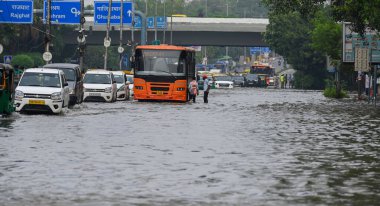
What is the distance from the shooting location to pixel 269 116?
1569 inches

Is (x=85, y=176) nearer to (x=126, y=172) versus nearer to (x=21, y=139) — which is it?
(x=126, y=172)

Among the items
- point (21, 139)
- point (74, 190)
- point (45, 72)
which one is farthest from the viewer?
point (45, 72)

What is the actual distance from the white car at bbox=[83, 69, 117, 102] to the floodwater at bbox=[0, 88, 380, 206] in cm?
1906

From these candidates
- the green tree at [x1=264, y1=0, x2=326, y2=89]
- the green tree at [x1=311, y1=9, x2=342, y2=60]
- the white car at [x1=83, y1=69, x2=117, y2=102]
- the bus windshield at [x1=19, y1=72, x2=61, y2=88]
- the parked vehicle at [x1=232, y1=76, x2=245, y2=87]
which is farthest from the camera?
the parked vehicle at [x1=232, y1=76, x2=245, y2=87]

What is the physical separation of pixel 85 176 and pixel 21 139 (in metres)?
8.33

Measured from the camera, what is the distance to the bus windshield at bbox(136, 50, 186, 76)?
175 feet

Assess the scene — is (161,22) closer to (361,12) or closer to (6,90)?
(361,12)

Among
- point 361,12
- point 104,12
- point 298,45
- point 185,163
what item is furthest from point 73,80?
point 298,45

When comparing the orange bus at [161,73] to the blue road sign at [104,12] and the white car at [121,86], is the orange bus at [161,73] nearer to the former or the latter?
the white car at [121,86]

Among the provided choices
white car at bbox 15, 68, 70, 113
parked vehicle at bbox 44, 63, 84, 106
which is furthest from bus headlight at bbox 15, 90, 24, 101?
parked vehicle at bbox 44, 63, 84, 106

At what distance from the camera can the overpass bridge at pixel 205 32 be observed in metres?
114

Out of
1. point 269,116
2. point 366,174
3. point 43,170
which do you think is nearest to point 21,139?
point 43,170

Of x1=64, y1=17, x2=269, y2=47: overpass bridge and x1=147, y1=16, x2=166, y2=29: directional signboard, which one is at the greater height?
x1=147, y1=16, x2=166, y2=29: directional signboard

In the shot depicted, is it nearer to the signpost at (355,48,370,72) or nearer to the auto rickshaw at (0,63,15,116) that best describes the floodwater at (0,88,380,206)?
the auto rickshaw at (0,63,15,116)
